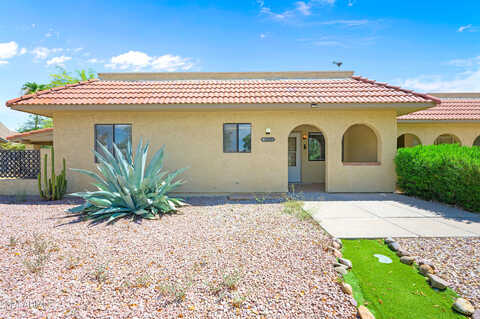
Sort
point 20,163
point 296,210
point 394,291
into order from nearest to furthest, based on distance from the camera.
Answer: point 394,291 < point 296,210 < point 20,163

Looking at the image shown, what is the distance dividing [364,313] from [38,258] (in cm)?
451

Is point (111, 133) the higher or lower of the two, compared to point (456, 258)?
higher

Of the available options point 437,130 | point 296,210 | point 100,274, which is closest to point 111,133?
point 100,274

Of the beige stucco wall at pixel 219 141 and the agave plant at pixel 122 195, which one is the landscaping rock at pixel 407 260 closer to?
the agave plant at pixel 122 195

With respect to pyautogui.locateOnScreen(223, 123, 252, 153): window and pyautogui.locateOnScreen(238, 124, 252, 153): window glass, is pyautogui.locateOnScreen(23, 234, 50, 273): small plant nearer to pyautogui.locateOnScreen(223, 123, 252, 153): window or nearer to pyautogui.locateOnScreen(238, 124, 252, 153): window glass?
pyautogui.locateOnScreen(223, 123, 252, 153): window

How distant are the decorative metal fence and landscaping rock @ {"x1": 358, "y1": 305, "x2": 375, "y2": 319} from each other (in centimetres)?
1138

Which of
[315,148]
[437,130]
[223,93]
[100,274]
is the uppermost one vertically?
[223,93]

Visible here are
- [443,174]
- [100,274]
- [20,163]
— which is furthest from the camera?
[20,163]

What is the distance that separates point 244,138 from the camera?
906cm

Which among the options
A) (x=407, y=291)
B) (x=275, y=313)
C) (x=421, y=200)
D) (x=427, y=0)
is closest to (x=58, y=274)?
(x=275, y=313)

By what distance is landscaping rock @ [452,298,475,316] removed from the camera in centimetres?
252

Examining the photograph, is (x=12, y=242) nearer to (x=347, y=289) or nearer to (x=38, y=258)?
(x=38, y=258)

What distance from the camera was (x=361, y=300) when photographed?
2.78 metres

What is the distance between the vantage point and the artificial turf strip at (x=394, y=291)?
2570 millimetres
